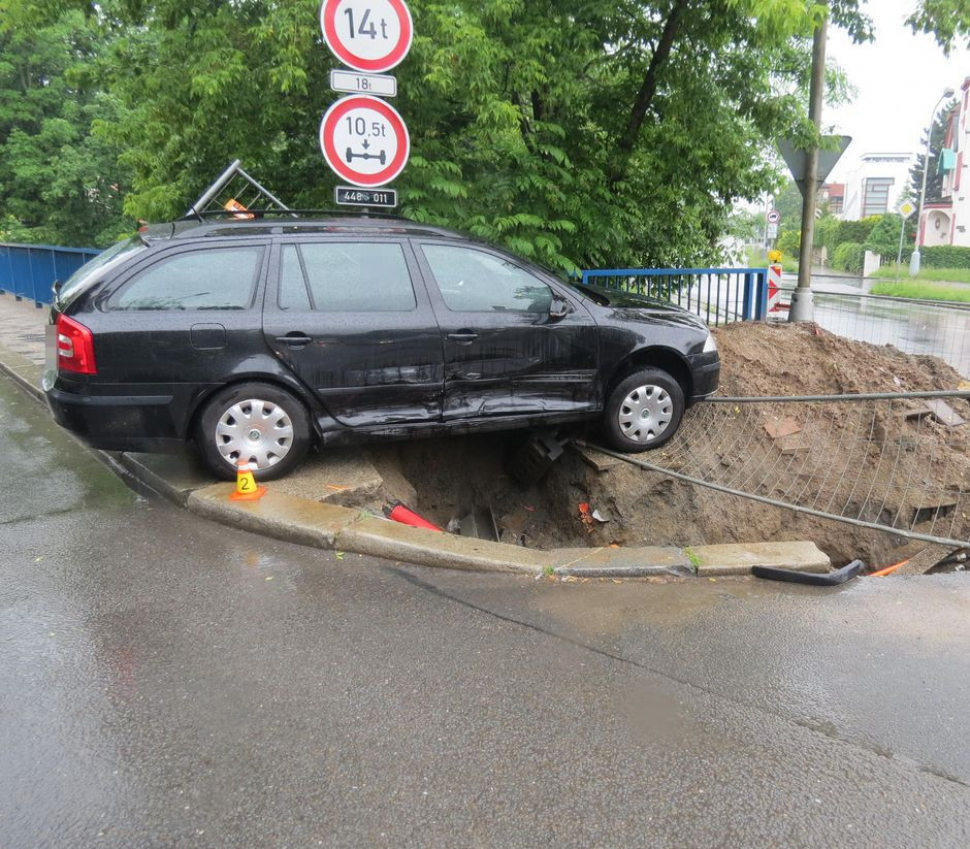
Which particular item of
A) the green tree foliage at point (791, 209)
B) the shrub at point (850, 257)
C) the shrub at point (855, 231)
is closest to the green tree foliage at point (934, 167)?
the shrub at point (855, 231)

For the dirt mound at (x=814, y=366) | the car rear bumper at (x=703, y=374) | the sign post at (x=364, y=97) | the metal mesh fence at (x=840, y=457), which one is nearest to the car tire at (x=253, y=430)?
the sign post at (x=364, y=97)

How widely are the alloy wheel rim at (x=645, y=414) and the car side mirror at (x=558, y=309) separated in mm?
839

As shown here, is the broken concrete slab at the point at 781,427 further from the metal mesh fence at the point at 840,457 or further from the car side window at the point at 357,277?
the car side window at the point at 357,277

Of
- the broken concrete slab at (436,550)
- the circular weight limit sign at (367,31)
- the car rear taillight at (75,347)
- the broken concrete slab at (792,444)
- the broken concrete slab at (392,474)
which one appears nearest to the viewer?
the broken concrete slab at (436,550)

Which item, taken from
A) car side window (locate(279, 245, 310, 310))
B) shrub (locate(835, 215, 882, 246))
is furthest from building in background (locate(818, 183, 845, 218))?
car side window (locate(279, 245, 310, 310))

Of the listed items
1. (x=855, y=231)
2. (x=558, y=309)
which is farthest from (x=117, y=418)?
(x=855, y=231)

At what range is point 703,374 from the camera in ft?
20.7

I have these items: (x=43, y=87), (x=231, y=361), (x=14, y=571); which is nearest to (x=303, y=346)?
(x=231, y=361)

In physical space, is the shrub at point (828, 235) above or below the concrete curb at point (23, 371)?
above

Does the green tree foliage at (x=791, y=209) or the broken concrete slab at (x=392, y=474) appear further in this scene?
the green tree foliage at (x=791, y=209)

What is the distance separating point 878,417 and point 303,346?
16.5ft

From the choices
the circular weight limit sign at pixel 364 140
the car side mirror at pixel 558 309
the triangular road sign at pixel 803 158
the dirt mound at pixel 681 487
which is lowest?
the dirt mound at pixel 681 487

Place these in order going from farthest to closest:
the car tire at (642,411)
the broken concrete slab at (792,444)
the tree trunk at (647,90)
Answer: the tree trunk at (647,90) → the broken concrete slab at (792,444) → the car tire at (642,411)

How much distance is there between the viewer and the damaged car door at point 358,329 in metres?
5.05
